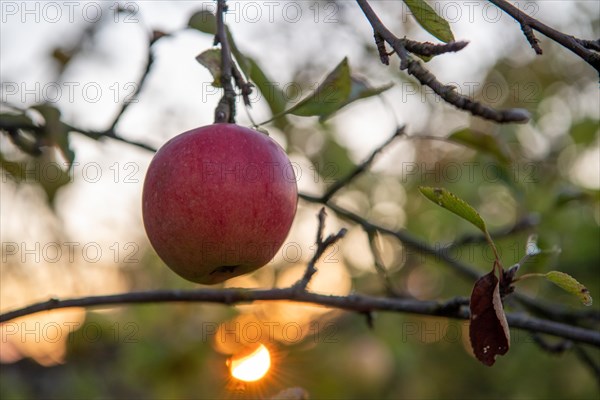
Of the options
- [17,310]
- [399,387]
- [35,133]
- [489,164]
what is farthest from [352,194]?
[17,310]

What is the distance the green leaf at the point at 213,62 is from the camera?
825 millimetres

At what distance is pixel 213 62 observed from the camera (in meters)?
0.84

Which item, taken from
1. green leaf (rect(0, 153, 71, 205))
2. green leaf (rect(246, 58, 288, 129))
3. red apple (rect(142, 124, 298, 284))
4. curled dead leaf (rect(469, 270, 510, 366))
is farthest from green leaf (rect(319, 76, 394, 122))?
green leaf (rect(0, 153, 71, 205))

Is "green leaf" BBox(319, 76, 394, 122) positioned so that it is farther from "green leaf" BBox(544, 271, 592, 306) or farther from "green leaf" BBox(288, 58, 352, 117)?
"green leaf" BBox(544, 271, 592, 306)

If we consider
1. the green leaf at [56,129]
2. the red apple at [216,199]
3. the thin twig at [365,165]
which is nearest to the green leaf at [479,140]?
the thin twig at [365,165]

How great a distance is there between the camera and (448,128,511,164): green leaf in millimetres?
1262

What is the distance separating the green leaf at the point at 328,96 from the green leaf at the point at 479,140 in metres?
0.43

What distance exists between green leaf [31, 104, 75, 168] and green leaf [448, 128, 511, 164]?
653mm

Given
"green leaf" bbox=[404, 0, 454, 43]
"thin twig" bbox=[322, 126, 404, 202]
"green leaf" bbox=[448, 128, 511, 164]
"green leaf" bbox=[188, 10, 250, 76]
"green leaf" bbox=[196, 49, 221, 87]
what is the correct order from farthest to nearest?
"green leaf" bbox=[448, 128, 511, 164], "thin twig" bbox=[322, 126, 404, 202], "green leaf" bbox=[188, 10, 250, 76], "green leaf" bbox=[196, 49, 221, 87], "green leaf" bbox=[404, 0, 454, 43]

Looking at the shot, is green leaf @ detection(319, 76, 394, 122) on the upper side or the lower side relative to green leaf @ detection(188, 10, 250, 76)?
lower

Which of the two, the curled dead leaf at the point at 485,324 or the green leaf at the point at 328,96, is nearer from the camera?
the curled dead leaf at the point at 485,324

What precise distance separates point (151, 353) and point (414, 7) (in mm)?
1475

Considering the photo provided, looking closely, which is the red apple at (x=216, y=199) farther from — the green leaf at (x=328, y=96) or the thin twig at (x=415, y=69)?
the thin twig at (x=415, y=69)

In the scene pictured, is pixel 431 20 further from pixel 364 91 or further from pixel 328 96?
pixel 364 91
